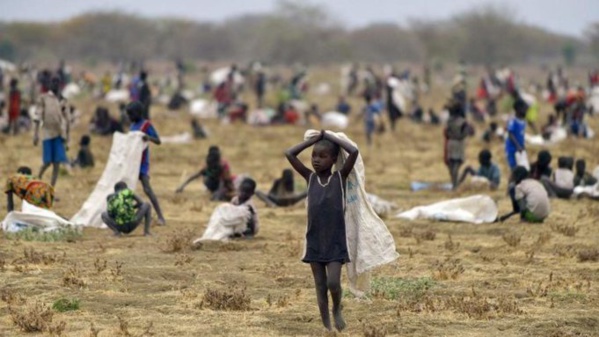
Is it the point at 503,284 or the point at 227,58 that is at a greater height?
the point at 227,58

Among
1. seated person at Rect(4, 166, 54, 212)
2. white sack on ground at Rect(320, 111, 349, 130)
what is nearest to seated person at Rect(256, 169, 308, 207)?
seated person at Rect(4, 166, 54, 212)

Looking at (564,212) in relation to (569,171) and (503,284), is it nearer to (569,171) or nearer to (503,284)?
(569,171)

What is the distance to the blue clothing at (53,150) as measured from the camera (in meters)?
14.5

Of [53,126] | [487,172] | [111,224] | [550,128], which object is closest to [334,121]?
[550,128]

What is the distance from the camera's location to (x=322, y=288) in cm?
775

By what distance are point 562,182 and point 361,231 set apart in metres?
7.98

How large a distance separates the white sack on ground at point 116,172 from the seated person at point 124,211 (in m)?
0.43

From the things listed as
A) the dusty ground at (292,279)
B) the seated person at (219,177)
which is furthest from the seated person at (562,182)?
the seated person at (219,177)

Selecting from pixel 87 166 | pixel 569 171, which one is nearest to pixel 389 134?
pixel 87 166

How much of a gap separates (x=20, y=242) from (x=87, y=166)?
7.92 metres

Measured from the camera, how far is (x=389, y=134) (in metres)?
29.0

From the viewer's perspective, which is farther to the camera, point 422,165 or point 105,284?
point 422,165

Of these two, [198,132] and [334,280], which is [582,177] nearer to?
[334,280]

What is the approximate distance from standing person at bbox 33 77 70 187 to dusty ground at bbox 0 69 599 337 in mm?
580
